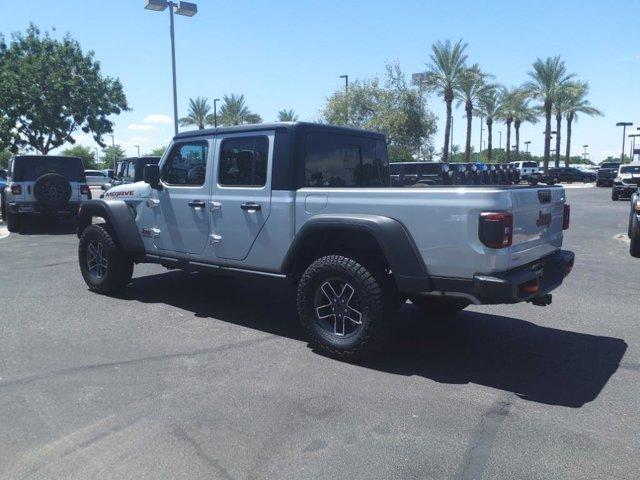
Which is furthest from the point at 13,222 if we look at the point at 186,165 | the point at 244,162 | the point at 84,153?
the point at 84,153

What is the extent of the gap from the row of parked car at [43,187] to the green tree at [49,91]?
1584 centimetres

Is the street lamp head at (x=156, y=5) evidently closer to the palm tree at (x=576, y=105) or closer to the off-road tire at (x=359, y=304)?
the off-road tire at (x=359, y=304)

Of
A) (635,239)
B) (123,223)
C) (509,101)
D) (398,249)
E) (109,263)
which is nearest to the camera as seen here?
(398,249)

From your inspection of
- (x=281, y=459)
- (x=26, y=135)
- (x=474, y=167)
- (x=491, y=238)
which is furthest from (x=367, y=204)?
(x=26, y=135)

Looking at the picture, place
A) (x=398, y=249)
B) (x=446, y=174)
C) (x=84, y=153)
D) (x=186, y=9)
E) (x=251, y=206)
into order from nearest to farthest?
(x=398, y=249) < (x=251, y=206) < (x=186, y=9) < (x=446, y=174) < (x=84, y=153)

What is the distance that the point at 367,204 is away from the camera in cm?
452

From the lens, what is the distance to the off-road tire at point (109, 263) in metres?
6.86

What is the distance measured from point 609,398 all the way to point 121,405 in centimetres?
343

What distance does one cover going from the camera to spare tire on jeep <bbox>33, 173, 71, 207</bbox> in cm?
1371

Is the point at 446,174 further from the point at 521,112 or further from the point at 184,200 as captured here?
the point at 521,112

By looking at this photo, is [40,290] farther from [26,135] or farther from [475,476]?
[26,135]

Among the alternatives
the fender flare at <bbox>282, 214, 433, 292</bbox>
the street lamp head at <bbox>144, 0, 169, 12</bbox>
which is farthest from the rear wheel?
the fender flare at <bbox>282, 214, 433, 292</bbox>

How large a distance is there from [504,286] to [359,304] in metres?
1.20

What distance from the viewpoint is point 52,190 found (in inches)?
547
